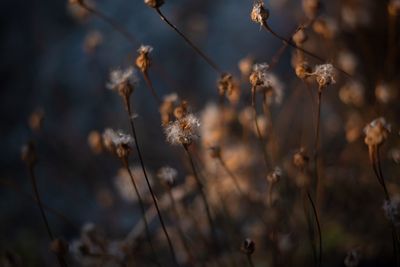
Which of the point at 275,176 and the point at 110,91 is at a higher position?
the point at 110,91

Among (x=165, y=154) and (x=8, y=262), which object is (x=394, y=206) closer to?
(x=8, y=262)

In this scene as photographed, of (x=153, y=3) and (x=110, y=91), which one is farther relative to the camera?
(x=110, y=91)

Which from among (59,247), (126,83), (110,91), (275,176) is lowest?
(59,247)

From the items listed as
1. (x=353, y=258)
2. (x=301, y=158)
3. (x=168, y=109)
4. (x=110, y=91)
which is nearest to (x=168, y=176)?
(x=168, y=109)

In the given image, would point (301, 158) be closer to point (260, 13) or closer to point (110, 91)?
point (260, 13)

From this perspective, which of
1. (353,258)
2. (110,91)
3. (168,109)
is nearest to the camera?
(353,258)

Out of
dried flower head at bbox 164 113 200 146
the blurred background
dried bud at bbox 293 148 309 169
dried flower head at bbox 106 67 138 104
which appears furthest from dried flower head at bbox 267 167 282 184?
the blurred background

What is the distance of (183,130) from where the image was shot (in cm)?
79

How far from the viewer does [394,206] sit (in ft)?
2.59

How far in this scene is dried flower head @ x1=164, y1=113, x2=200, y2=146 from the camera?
0.78 meters

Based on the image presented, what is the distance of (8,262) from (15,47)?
1117 mm

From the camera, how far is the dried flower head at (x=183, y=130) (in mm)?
781

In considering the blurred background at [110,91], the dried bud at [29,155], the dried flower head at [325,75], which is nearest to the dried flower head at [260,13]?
the dried flower head at [325,75]

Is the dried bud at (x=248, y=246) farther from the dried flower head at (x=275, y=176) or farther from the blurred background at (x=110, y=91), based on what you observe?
the blurred background at (x=110, y=91)
